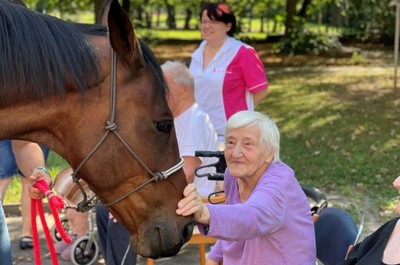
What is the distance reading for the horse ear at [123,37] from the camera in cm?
201

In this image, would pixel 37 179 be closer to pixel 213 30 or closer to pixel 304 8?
pixel 213 30

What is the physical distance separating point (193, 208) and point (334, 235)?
46.3 inches

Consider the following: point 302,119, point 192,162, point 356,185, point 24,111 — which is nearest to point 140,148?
point 24,111

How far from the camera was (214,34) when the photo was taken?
513 cm

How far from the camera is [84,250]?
5137 millimetres

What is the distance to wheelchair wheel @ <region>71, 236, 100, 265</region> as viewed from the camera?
5.11m

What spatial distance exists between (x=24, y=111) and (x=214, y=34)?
3.21 metres

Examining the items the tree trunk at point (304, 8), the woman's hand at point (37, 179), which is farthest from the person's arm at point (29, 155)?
the tree trunk at point (304, 8)

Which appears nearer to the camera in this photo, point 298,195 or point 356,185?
point 298,195

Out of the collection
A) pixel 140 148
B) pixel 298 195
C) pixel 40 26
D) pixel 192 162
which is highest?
pixel 40 26

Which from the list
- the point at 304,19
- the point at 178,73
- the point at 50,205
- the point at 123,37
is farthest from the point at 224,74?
the point at 304,19

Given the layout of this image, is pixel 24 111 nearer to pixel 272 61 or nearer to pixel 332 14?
pixel 272 61

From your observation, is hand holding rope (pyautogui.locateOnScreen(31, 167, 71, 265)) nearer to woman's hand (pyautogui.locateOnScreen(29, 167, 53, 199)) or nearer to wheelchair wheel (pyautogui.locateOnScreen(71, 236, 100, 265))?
woman's hand (pyautogui.locateOnScreen(29, 167, 53, 199))

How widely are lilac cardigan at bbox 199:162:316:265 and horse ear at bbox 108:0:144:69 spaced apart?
2.00ft
